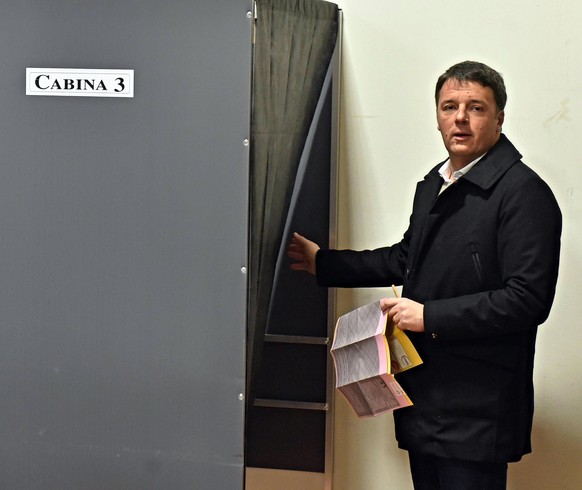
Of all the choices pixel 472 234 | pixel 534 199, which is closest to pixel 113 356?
pixel 472 234

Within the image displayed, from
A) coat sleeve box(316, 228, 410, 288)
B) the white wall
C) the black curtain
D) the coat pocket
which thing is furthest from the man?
the white wall

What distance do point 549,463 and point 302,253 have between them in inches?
38.4

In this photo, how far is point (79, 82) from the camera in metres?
2.05

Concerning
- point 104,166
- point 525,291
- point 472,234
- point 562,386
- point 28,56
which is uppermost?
point 28,56

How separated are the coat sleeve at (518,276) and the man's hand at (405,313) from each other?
0.13ft

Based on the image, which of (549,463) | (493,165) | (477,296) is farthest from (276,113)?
(549,463)

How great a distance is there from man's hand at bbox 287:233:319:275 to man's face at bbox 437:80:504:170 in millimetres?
625

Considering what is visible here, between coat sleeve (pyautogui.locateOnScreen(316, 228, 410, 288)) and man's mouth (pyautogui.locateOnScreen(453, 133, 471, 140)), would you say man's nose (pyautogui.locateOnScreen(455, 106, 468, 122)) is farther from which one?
coat sleeve (pyautogui.locateOnScreen(316, 228, 410, 288))

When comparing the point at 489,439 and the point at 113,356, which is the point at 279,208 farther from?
the point at 489,439

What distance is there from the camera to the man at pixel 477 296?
1.82 meters

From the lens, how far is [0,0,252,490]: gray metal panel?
2027mm

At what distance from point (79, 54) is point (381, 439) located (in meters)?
1.44

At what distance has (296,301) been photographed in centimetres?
257

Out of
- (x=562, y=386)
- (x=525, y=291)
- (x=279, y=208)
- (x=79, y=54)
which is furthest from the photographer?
(x=562, y=386)
